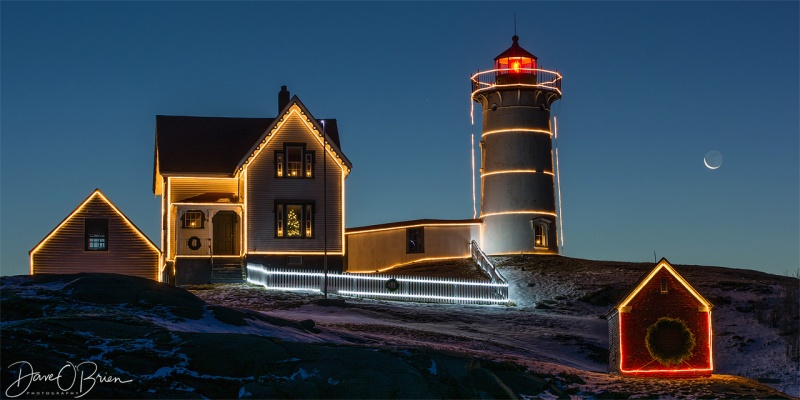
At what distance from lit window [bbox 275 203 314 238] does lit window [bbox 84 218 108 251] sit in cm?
724

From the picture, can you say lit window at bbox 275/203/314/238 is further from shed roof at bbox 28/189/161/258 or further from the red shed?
the red shed

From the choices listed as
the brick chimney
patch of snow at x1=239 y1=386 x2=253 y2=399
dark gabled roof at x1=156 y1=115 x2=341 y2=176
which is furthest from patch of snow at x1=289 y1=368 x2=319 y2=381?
the brick chimney

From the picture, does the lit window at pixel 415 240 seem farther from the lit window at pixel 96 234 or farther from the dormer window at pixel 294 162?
the lit window at pixel 96 234

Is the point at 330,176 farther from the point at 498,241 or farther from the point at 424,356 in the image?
the point at 424,356

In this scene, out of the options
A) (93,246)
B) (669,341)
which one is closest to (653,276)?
(669,341)

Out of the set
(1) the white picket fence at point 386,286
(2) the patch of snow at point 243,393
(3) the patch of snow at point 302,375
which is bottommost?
(2) the patch of snow at point 243,393

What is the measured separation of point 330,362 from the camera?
82.5 feet

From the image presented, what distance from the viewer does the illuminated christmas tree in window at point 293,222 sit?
5097 centimetres

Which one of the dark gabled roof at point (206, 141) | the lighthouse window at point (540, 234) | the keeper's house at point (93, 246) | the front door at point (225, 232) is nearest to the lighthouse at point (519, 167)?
the lighthouse window at point (540, 234)

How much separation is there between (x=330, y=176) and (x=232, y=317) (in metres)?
21.6

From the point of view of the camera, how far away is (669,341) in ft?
101

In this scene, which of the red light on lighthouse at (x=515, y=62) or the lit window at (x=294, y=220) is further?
the red light on lighthouse at (x=515, y=62)

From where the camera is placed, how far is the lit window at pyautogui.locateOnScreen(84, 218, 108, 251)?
163ft

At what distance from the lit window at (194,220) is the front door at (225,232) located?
61 centimetres
